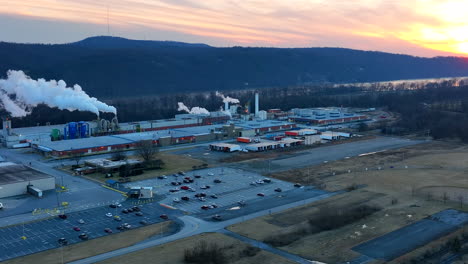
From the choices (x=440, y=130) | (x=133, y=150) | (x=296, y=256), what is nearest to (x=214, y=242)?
(x=296, y=256)

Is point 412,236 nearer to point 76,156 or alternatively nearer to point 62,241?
point 62,241

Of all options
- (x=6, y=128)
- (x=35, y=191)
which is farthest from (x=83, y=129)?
(x=35, y=191)

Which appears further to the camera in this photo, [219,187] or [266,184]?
[266,184]

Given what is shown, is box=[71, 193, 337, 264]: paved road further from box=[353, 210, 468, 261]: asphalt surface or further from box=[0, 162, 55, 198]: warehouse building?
box=[0, 162, 55, 198]: warehouse building

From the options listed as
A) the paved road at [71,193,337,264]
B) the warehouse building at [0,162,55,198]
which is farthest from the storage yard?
the warehouse building at [0,162,55,198]

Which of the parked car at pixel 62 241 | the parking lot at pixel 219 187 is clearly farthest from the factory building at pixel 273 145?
the parked car at pixel 62 241

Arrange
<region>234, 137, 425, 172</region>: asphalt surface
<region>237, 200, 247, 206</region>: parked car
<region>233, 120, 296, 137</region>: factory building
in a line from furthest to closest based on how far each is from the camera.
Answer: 1. <region>233, 120, 296, 137</region>: factory building
2. <region>234, 137, 425, 172</region>: asphalt surface
3. <region>237, 200, 247, 206</region>: parked car

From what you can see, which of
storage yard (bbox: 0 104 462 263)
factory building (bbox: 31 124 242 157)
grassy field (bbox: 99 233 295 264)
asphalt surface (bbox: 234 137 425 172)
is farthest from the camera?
factory building (bbox: 31 124 242 157)
